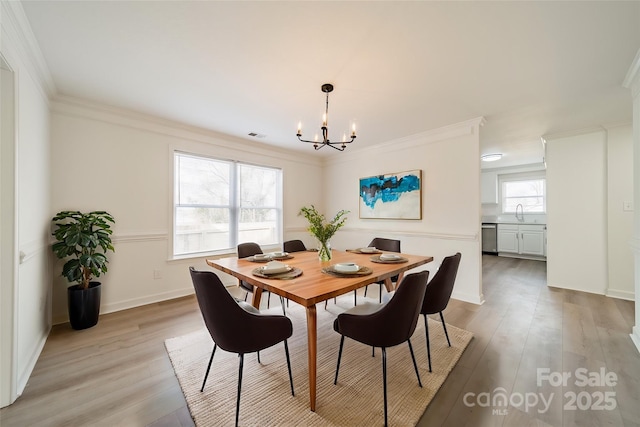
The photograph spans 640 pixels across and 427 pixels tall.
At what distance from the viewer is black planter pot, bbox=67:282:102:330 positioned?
245 cm

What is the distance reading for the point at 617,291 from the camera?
340 cm

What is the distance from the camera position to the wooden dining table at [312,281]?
1.43 m

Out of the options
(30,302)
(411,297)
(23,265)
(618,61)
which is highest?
(618,61)

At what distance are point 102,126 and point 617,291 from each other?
710 cm

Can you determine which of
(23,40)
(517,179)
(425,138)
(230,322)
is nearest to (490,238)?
(517,179)

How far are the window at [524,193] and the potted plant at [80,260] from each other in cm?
849

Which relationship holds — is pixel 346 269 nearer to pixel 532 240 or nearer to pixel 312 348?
pixel 312 348

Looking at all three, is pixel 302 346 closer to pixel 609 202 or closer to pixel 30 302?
pixel 30 302

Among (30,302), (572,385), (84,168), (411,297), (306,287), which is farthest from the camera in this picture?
(84,168)

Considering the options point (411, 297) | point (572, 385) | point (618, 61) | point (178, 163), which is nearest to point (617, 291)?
point (572, 385)

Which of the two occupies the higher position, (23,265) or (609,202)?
(609,202)

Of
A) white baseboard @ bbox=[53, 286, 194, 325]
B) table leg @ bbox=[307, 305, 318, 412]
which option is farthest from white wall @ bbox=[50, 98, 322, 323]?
table leg @ bbox=[307, 305, 318, 412]

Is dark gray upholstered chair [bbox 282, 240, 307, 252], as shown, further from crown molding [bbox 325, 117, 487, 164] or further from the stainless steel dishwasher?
the stainless steel dishwasher

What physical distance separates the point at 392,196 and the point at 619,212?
308cm
